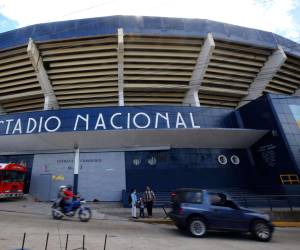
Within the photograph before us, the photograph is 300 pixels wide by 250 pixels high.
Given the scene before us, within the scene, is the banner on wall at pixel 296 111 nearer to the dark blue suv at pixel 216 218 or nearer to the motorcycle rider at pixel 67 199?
the dark blue suv at pixel 216 218

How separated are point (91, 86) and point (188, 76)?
974cm

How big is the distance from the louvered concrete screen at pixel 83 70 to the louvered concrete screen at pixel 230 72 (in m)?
9.51

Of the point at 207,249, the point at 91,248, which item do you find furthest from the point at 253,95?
the point at 91,248

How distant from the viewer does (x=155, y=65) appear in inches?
975

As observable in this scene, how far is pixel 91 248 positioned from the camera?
6.57 m

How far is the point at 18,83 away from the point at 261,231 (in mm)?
25332

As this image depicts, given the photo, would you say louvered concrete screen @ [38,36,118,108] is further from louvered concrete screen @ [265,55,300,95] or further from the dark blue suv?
the dark blue suv

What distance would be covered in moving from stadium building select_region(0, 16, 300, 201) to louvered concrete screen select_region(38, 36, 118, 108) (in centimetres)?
10

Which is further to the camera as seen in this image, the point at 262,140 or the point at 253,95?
the point at 253,95

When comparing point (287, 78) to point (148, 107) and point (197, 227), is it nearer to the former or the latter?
point (148, 107)

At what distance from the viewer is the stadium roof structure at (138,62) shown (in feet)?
77.3

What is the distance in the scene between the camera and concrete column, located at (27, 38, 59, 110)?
75.7ft

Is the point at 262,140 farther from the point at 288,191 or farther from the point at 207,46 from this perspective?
the point at 207,46

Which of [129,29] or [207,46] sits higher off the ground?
[129,29]
